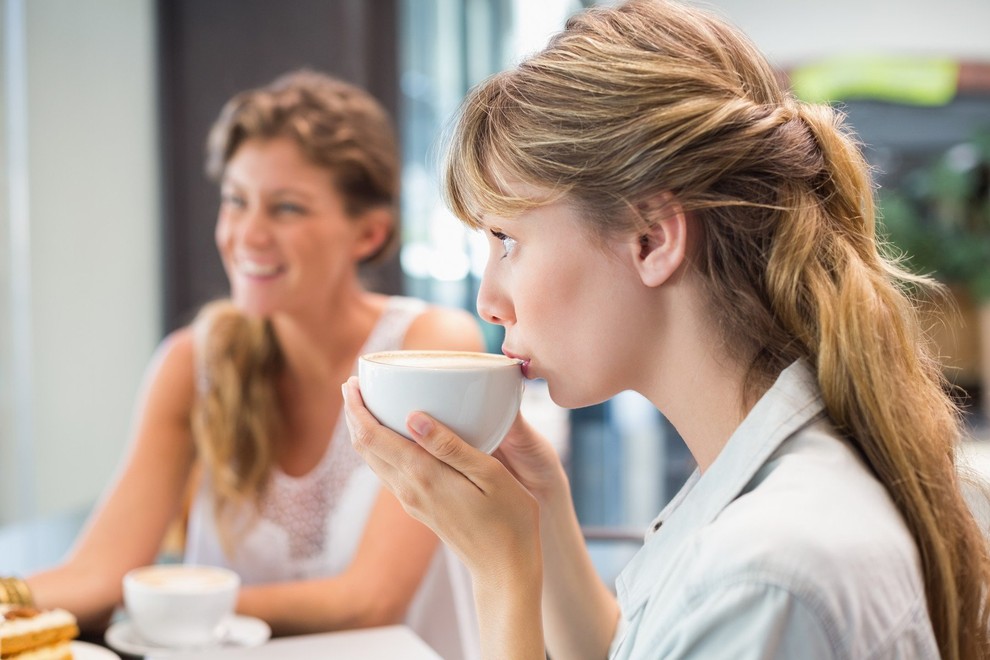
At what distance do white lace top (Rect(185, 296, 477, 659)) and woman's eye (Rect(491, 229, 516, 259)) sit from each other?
0.89m

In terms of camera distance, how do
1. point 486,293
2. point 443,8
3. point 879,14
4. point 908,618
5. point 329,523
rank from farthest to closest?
point 879,14, point 443,8, point 329,523, point 486,293, point 908,618

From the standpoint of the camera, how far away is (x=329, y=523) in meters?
1.87

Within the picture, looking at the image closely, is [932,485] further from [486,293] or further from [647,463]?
[647,463]

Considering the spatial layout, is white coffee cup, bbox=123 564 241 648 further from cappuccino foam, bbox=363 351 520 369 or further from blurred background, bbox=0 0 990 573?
blurred background, bbox=0 0 990 573

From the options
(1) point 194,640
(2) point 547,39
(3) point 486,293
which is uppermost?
(2) point 547,39

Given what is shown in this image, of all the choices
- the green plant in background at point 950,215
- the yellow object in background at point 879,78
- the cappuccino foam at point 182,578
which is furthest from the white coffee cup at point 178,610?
the green plant in background at point 950,215

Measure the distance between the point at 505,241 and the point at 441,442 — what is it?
0.20m

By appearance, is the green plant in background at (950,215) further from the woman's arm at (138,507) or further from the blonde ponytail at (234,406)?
the woman's arm at (138,507)

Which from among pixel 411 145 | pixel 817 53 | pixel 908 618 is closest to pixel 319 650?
pixel 908 618

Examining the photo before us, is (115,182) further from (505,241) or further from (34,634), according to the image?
(505,241)

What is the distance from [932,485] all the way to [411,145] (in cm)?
295

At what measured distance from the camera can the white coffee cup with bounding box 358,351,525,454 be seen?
97 centimetres

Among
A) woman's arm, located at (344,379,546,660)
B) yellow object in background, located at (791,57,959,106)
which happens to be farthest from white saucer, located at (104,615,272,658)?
yellow object in background, located at (791,57,959,106)

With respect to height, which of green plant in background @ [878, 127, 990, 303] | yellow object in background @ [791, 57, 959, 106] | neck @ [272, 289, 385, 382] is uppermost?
yellow object in background @ [791, 57, 959, 106]
